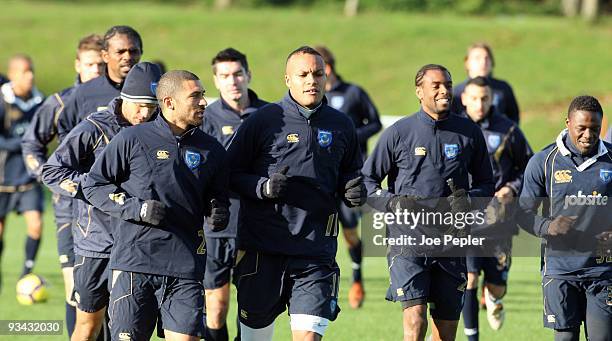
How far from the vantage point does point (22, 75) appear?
49.0ft

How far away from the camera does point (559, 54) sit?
39688mm

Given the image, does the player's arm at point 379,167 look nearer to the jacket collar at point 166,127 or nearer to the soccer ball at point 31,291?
the jacket collar at point 166,127

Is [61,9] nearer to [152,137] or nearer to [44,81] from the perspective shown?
[44,81]

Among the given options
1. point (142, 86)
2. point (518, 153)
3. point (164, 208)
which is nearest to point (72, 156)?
point (142, 86)

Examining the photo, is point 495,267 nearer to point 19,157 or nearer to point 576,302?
point 576,302

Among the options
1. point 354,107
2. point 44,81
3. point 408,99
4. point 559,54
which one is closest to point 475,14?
point 559,54

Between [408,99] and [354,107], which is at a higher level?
[408,99]

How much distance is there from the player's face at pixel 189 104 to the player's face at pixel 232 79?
8.72ft

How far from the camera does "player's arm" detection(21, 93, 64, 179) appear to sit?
1041 cm

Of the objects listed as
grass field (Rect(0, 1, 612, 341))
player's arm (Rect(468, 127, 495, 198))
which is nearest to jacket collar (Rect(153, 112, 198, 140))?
player's arm (Rect(468, 127, 495, 198))

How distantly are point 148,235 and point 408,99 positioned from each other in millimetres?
28760

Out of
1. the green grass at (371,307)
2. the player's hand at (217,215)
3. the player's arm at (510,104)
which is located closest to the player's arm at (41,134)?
the green grass at (371,307)

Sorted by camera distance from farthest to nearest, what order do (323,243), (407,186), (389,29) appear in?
(389,29) < (407,186) < (323,243)

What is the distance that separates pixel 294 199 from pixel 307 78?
859 mm
